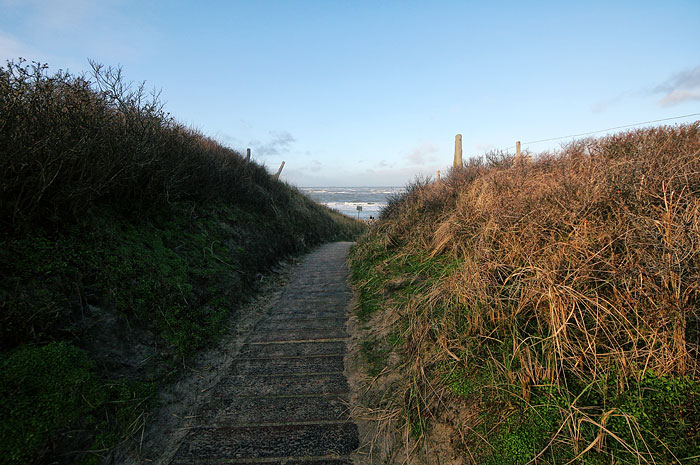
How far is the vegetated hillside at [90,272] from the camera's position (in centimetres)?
242

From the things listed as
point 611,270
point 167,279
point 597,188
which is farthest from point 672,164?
point 167,279

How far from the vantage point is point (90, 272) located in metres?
3.46

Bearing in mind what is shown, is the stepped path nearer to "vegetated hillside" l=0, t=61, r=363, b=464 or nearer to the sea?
"vegetated hillside" l=0, t=61, r=363, b=464

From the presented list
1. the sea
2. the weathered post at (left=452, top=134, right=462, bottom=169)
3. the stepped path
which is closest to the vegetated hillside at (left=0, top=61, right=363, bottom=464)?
the stepped path

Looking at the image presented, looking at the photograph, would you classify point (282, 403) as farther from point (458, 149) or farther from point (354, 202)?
point (354, 202)

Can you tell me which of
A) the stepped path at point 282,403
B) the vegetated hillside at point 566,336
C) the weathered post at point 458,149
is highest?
the weathered post at point 458,149

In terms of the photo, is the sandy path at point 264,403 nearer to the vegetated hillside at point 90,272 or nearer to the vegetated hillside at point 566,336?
the vegetated hillside at point 90,272

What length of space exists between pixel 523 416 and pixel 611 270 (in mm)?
1346

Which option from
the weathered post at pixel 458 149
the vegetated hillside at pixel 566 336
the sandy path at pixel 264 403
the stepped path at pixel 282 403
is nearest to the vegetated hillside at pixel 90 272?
the sandy path at pixel 264 403

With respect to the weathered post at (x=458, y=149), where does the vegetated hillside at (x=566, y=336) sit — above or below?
below

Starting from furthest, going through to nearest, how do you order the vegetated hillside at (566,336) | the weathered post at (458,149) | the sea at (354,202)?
1. the sea at (354,202)
2. the weathered post at (458,149)
3. the vegetated hillside at (566,336)

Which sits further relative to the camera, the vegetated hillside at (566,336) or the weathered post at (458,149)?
the weathered post at (458,149)

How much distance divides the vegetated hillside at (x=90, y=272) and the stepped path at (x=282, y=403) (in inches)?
23.3

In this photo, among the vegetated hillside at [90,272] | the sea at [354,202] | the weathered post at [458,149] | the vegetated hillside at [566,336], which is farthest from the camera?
the sea at [354,202]
